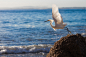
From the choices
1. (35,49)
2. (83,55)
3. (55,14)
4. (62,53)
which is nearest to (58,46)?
(62,53)

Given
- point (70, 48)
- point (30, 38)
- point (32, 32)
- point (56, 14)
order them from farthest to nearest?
1. point (32, 32)
2. point (30, 38)
3. point (56, 14)
4. point (70, 48)

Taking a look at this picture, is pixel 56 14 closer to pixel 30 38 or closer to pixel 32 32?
pixel 30 38

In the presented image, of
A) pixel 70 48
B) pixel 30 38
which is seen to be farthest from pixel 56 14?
pixel 30 38

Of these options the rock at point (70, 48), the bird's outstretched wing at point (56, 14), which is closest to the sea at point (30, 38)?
the bird's outstretched wing at point (56, 14)

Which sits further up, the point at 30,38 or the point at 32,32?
the point at 32,32

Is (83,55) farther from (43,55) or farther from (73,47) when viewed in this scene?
(43,55)

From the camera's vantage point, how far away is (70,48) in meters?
2.18

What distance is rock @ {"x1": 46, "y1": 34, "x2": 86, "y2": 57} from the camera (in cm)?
214

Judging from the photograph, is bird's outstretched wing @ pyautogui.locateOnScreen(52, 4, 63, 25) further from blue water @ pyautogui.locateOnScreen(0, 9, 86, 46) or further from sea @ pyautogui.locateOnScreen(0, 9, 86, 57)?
blue water @ pyautogui.locateOnScreen(0, 9, 86, 46)

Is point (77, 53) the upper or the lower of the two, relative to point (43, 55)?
upper

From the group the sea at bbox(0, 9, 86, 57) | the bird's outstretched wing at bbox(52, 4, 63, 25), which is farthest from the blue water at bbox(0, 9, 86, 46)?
the bird's outstretched wing at bbox(52, 4, 63, 25)

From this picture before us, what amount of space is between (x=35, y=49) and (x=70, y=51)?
119 inches

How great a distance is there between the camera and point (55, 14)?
2.68m

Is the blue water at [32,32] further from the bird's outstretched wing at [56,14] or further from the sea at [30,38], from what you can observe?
the bird's outstretched wing at [56,14]
